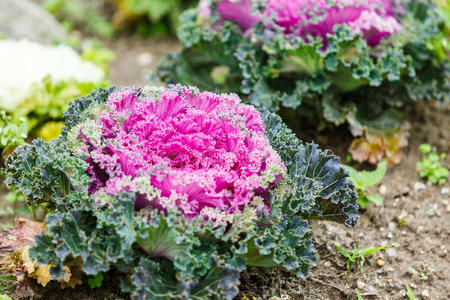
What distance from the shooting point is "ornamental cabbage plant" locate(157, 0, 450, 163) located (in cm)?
374

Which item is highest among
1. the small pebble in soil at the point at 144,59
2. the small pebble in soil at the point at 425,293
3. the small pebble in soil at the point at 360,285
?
the small pebble in soil at the point at 360,285

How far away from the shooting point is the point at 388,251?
3248 millimetres

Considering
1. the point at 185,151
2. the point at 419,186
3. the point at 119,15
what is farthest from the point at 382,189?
the point at 119,15

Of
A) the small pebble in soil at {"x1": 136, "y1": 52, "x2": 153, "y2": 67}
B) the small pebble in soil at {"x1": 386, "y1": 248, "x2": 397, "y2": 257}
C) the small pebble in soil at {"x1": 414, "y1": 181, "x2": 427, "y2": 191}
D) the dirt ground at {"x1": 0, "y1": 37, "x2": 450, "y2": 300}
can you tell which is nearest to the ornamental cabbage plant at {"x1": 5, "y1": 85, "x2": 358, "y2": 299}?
the dirt ground at {"x1": 0, "y1": 37, "x2": 450, "y2": 300}

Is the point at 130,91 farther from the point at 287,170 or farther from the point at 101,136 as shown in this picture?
the point at 287,170

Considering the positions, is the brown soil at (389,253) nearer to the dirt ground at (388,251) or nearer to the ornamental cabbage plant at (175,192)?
the dirt ground at (388,251)

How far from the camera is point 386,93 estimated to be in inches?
168

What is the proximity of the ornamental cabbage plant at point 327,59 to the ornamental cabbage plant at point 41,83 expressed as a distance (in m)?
0.74

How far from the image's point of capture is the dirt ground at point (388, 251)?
9.23ft

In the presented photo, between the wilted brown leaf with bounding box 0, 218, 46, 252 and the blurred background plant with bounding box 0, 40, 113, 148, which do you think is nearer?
the wilted brown leaf with bounding box 0, 218, 46, 252

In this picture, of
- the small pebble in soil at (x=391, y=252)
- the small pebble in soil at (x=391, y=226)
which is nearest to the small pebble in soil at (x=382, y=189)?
the small pebble in soil at (x=391, y=226)

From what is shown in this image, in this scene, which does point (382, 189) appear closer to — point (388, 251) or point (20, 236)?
point (388, 251)

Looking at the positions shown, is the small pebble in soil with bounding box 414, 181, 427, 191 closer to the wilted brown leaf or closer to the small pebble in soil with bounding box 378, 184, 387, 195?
the small pebble in soil with bounding box 378, 184, 387, 195

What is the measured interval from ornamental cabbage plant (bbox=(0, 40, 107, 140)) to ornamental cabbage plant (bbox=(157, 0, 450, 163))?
2.42ft
